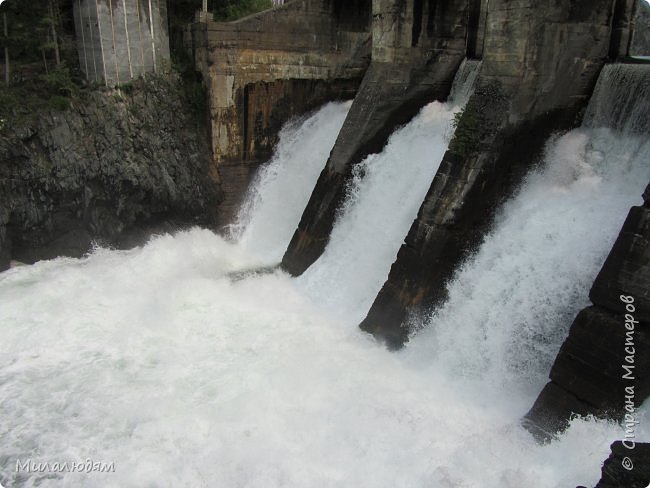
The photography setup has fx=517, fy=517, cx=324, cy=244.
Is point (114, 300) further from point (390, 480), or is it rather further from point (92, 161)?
point (390, 480)

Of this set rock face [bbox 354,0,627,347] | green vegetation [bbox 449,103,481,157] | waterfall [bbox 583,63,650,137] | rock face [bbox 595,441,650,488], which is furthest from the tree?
rock face [bbox 595,441,650,488]

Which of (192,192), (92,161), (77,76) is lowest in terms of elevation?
(192,192)

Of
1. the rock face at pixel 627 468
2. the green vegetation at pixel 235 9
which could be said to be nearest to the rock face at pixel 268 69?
the green vegetation at pixel 235 9

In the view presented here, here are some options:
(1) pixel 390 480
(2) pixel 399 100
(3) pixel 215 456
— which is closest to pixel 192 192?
(2) pixel 399 100

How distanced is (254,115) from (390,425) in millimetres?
9418

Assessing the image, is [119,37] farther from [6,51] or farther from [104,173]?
[104,173]

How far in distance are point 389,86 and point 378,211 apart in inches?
123

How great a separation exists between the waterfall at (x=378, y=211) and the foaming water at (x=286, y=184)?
210cm

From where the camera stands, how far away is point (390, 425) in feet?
22.4

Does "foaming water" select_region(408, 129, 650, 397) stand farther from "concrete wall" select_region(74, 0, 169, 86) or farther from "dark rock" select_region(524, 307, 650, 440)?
"concrete wall" select_region(74, 0, 169, 86)

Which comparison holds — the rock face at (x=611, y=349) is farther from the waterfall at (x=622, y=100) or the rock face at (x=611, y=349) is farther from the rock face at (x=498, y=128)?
the waterfall at (x=622, y=100)

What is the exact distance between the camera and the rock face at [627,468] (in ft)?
13.8

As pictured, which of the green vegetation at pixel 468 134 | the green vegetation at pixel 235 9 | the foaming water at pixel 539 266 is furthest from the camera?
the green vegetation at pixel 235 9

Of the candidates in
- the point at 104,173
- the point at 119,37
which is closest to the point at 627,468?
the point at 104,173
